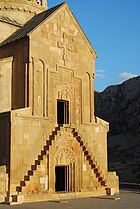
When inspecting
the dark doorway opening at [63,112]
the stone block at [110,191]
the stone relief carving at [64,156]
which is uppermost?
the dark doorway opening at [63,112]

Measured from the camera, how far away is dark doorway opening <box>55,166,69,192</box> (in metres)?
21.9

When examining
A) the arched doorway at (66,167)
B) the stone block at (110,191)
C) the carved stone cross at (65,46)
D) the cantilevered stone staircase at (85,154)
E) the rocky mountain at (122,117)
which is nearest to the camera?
the cantilevered stone staircase at (85,154)

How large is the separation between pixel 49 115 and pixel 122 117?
143 feet

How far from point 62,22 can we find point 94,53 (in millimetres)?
3302

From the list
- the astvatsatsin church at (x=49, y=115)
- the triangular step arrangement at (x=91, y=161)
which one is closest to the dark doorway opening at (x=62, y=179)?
the astvatsatsin church at (x=49, y=115)

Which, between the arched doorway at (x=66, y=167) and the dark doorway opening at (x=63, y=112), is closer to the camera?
the arched doorway at (x=66, y=167)

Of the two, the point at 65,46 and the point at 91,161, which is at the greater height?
the point at 65,46

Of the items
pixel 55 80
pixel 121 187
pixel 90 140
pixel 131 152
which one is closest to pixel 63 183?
pixel 90 140

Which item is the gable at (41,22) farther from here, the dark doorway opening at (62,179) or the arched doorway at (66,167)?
the dark doorway opening at (62,179)

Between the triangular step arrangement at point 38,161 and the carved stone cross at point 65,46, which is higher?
the carved stone cross at point 65,46

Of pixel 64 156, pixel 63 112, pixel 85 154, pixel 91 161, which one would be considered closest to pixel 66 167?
pixel 64 156

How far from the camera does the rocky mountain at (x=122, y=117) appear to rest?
52938mm

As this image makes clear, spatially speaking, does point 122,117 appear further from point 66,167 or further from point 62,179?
point 66,167

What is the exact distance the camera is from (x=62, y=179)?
22.8 m
